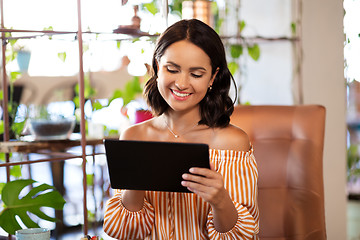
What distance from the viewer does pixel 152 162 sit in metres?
1.31

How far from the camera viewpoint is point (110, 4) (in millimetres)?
3033

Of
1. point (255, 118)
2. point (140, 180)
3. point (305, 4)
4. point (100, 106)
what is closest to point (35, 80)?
point (100, 106)

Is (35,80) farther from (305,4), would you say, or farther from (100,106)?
(305,4)

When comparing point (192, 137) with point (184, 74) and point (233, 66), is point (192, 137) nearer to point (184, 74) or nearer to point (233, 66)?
point (184, 74)

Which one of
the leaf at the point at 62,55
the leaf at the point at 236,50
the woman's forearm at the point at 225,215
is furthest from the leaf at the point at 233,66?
the woman's forearm at the point at 225,215

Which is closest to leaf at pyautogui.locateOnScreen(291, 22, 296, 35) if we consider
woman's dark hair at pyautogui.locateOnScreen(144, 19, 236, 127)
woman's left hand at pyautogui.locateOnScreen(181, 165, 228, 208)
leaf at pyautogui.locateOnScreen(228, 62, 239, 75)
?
leaf at pyautogui.locateOnScreen(228, 62, 239, 75)

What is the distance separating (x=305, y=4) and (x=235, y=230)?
1.82 m

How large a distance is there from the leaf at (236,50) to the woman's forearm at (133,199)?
5.10 ft

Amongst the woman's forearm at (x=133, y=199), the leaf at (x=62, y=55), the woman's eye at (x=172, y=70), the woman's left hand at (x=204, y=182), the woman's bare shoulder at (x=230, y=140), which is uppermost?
the leaf at (x=62, y=55)

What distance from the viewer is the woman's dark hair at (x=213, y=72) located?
150 cm

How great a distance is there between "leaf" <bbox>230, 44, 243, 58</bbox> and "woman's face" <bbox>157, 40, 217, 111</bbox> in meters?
1.48

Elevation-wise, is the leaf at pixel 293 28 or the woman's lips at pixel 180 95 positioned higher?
the leaf at pixel 293 28

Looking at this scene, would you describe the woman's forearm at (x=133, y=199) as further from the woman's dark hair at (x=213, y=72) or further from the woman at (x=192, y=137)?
the woman's dark hair at (x=213, y=72)

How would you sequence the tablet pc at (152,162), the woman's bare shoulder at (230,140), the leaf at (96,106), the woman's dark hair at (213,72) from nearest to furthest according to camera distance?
the tablet pc at (152,162) < the woman's dark hair at (213,72) < the woman's bare shoulder at (230,140) < the leaf at (96,106)
